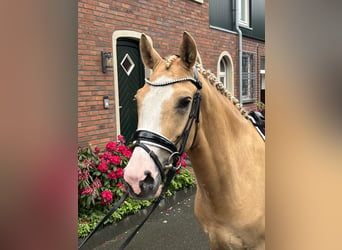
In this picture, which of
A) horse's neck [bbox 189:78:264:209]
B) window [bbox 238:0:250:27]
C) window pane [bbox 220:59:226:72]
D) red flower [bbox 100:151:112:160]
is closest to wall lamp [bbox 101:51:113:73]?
red flower [bbox 100:151:112:160]

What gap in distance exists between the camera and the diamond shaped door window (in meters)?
5.51

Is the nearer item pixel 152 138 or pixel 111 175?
pixel 152 138

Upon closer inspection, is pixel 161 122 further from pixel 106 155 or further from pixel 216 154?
pixel 106 155

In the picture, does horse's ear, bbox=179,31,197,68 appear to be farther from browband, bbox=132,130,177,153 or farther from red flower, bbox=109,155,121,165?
red flower, bbox=109,155,121,165

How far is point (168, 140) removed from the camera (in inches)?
61.3

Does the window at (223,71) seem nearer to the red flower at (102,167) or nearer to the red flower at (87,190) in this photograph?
the red flower at (102,167)

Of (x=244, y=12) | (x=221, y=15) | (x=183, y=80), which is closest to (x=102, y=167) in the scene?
(x=183, y=80)

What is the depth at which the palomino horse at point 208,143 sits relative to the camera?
1535mm

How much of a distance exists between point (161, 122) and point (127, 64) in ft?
14.1

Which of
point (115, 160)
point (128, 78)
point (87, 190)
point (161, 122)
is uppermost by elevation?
point (128, 78)

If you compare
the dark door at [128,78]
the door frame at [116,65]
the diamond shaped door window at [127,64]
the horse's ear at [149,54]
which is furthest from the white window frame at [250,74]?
the horse's ear at [149,54]

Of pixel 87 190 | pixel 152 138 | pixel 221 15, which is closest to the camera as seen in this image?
pixel 152 138
